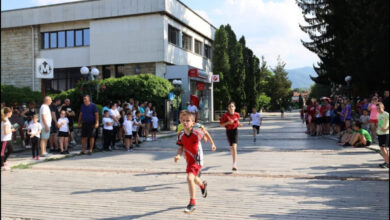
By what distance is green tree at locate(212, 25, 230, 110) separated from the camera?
38.7 m

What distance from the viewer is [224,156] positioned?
11.2m

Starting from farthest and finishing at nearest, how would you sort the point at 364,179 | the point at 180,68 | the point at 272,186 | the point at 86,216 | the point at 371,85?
1. the point at 180,68
2. the point at 364,179
3. the point at 272,186
4. the point at 86,216
5. the point at 371,85

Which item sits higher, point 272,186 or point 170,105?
point 170,105

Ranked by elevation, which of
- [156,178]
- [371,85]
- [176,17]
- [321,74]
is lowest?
[156,178]

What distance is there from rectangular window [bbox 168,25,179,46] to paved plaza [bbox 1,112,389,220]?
20622 millimetres

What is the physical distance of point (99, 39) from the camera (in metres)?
29.5

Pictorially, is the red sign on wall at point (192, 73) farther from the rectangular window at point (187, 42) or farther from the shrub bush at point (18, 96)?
the shrub bush at point (18, 96)

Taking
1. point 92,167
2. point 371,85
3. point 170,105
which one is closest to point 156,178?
point 92,167

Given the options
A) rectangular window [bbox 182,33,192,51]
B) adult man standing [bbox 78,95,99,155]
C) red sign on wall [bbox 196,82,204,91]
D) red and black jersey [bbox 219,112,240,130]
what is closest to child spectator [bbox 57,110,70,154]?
adult man standing [bbox 78,95,99,155]

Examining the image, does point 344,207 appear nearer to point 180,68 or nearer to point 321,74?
point 180,68

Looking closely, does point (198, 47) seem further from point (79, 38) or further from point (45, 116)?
point (45, 116)

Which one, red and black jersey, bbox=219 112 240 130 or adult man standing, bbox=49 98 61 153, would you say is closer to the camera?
red and black jersey, bbox=219 112 240 130

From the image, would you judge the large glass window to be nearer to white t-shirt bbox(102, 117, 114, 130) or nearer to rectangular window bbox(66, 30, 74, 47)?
rectangular window bbox(66, 30, 74, 47)

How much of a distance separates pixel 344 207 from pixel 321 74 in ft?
103
